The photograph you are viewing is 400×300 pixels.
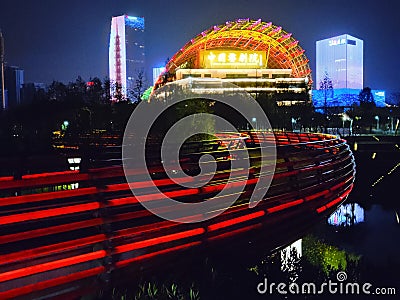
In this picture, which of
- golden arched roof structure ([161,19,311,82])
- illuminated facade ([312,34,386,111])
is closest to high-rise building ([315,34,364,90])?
illuminated facade ([312,34,386,111])

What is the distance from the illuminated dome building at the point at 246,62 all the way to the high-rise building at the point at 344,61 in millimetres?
77494

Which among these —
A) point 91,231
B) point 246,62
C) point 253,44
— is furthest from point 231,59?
point 91,231

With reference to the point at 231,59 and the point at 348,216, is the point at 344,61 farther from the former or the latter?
the point at 348,216

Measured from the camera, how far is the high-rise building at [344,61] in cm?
17312

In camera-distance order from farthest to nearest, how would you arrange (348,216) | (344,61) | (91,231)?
(344,61), (348,216), (91,231)

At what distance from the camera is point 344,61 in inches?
6841

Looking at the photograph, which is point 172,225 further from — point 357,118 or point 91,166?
point 357,118

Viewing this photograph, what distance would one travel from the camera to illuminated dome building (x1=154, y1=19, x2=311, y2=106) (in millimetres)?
93188

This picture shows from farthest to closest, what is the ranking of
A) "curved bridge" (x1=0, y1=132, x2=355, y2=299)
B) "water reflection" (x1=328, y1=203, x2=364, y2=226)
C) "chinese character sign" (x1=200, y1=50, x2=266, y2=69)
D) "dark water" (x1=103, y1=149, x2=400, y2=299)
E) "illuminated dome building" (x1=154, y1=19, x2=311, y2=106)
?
1. "chinese character sign" (x1=200, y1=50, x2=266, y2=69)
2. "illuminated dome building" (x1=154, y1=19, x2=311, y2=106)
3. "water reflection" (x1=328, y1=203, x2=364, y2=226)
4. "dark water" (x1=103, y1=149, x2=400, y2=299)
5. "curved bridge" (x1=0, y1=132, x2=355, y2=299)

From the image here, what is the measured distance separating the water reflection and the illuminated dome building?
238 feet

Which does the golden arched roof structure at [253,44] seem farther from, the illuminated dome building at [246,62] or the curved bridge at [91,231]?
the curved bridge at [91,231]

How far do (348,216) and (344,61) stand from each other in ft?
540

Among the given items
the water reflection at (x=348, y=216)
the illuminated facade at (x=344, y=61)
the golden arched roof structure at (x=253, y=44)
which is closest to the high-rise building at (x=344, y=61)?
the illuminated facade at (x=344, y=61)

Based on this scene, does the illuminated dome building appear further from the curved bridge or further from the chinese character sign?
the curved bridge
